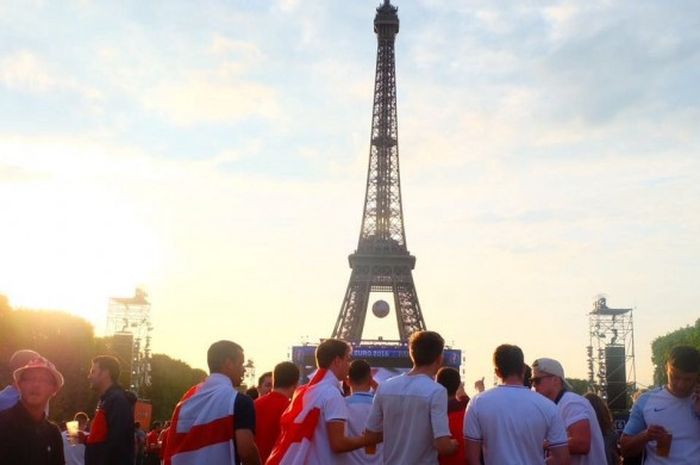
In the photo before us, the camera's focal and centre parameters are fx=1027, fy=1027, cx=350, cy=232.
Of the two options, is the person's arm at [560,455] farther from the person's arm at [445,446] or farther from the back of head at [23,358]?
the back of head at [23,358]

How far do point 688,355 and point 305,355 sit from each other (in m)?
56.4

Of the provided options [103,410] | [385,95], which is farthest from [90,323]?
[103,410]

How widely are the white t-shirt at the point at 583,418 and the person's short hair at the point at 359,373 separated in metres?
1.80

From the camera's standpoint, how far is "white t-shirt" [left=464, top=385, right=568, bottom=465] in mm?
7746

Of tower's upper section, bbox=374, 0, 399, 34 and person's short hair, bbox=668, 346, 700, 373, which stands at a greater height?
tower's upper section, bbox=374, 0, 399, 34

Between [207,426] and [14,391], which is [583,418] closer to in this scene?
[207,426]

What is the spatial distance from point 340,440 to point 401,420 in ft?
2.09

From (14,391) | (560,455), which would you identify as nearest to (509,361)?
(560,455)

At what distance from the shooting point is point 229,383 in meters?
8.31

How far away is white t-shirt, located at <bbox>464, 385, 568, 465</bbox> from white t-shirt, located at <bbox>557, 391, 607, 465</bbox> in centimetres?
79

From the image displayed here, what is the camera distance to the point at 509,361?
8031 mm

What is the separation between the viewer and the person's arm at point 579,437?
27.8 ft

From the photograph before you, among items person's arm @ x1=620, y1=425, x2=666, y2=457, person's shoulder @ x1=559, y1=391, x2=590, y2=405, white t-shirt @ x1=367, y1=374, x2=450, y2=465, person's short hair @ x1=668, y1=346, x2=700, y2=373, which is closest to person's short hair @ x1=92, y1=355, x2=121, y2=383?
white t-shirt @ x1=367, y1=374, x2=450, y2=465

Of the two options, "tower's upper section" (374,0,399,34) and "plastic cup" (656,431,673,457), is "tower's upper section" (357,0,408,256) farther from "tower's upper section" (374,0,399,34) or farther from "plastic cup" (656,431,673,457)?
"plastic cup" (656,431,673,457)
